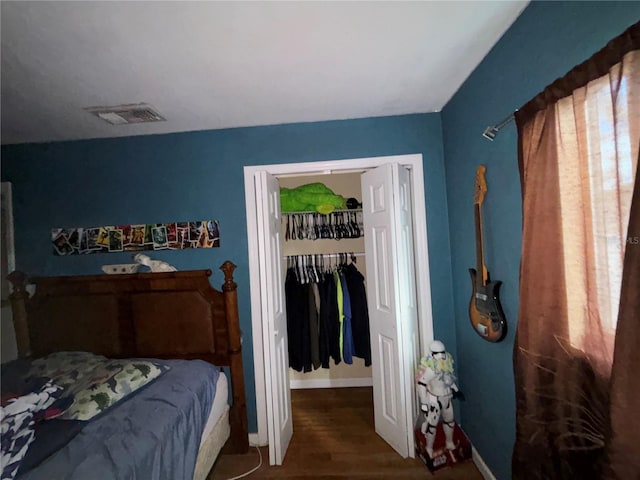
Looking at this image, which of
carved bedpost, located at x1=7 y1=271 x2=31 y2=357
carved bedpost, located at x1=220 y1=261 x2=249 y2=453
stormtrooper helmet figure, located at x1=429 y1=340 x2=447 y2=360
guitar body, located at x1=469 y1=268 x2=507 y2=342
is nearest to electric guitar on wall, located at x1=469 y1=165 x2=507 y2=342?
guitar body, located at x1=469 y1=268 x2=507 y2=342

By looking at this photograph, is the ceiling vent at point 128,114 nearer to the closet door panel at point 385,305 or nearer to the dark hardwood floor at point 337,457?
the closet door panel at point 385,305

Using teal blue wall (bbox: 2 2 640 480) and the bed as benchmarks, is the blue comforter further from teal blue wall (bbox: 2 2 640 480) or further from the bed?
teal blue wall (bbox: 2 2 640 480)

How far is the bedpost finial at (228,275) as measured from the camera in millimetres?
1983

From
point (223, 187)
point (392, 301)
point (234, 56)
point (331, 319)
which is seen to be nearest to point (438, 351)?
point (392, 301)

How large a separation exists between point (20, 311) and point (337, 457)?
2279 millimetres

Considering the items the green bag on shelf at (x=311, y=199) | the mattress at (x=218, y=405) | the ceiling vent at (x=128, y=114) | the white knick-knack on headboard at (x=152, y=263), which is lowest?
the mattress at (x=218, y=405)

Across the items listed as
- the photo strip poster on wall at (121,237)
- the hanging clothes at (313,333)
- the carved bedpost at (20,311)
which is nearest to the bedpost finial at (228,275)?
the photo strip poster on wall at (121,237)

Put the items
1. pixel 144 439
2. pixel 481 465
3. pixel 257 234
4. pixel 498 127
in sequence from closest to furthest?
pixel 144 439 → pixel 498 127 → pixel 481 465 → pixel 257 234

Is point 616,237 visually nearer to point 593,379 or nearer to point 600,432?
point 593,379

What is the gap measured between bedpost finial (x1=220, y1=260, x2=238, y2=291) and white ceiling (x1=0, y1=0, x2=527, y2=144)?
3.30ft

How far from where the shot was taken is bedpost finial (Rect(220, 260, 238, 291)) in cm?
198

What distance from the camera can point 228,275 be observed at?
1995mm

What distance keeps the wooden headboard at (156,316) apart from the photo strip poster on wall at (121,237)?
0.21 m

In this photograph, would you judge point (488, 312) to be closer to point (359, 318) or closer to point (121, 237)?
point (359, 318)
